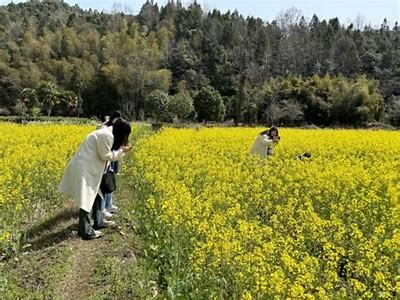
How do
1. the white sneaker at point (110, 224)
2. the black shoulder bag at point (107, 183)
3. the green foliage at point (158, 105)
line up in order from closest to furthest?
the black shoulder bag at point (107, 183), the white sneaker at point (110, 224), the green foliage at point (158, 105)

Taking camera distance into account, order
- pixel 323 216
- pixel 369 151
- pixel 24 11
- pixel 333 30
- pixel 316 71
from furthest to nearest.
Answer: pixel 24 11 → pixel 333 30 → pixel 316 71 → pixel 369 151 → pixel 323 216

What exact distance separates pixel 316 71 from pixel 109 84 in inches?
1037

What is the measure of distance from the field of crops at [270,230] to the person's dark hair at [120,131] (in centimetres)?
81

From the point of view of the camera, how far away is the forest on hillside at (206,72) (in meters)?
44.1

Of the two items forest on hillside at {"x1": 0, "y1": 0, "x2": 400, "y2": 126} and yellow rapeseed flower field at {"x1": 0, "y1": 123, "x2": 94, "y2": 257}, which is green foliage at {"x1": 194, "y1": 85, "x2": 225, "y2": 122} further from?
yellow rapeseed flower field at {"x1": 0, "y1": 123, "x2": 94, "y2": 257}

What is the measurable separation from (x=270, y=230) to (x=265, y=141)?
5.96 m

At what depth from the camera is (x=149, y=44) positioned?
70875 millimetres

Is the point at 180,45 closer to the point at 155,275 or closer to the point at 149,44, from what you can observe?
the point at 149,44

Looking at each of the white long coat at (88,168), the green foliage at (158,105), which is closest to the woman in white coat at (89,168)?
the white long coat at (88,168)

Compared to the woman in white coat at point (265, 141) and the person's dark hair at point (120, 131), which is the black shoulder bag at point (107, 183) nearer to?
the person's dark hair at point (120, 131)

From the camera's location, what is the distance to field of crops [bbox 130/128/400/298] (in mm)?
4156

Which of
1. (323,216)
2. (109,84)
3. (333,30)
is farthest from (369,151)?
(333,30)

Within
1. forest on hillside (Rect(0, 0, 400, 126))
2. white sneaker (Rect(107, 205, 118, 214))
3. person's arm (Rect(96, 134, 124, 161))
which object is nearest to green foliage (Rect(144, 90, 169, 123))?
forest on hillside (Rect(0, 0, 400, 126))

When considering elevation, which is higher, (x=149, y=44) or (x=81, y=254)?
(x=149, y=44)
